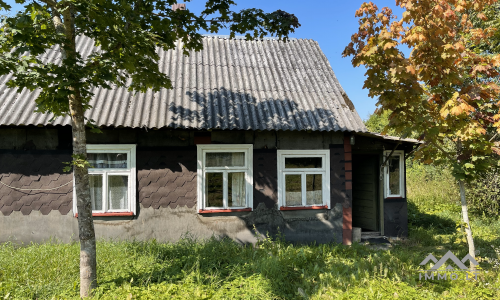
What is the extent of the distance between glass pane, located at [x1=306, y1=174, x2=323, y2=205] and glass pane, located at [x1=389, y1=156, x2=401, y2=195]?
7.77 ft

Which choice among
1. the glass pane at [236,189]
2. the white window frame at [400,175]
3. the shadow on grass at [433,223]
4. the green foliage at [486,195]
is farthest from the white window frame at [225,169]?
the green foliage at [486,195]

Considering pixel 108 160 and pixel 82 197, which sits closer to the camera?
pixel 82 197

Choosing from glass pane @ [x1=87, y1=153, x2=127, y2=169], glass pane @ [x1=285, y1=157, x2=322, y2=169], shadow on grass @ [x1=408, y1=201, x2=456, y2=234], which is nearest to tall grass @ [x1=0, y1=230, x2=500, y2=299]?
glass pane @ [x1=87, y1=153, x2=127, y2=169]

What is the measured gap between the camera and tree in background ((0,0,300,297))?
339cm

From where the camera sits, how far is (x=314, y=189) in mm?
6965

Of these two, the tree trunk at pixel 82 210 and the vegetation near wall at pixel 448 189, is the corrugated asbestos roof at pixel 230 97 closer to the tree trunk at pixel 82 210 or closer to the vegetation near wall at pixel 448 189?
the tree trunk at pixel 82 210

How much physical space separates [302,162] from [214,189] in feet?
7.10

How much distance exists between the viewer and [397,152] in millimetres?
7969

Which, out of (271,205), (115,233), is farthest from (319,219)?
(115,233)

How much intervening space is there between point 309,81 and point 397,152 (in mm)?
3088

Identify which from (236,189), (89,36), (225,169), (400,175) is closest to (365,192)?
(400,175)

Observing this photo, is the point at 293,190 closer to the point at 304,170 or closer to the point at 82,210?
the point at 304,170

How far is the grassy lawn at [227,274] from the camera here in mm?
4000

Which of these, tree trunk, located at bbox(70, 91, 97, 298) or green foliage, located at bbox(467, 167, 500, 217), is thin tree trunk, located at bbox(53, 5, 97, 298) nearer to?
tree trunk, located at bbox(70, 91, 97, 298)
